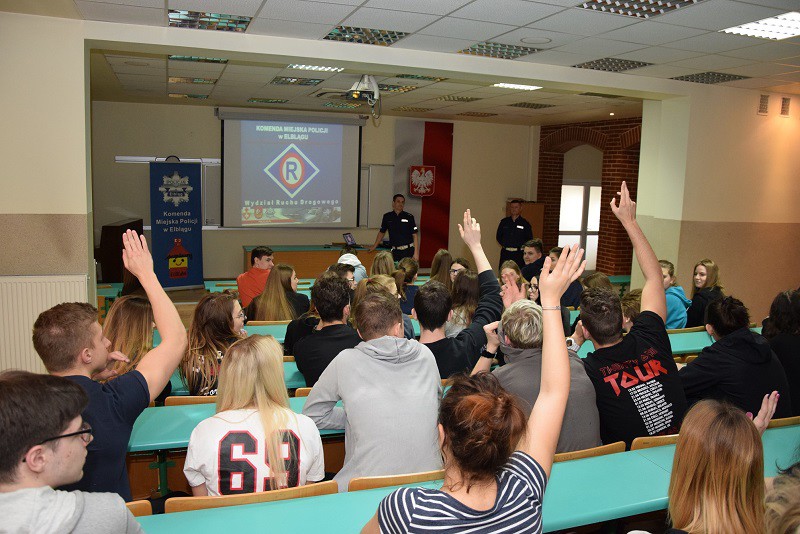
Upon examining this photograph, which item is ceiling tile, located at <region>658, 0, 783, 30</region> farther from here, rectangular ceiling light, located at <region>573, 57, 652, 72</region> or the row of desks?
the row of desks

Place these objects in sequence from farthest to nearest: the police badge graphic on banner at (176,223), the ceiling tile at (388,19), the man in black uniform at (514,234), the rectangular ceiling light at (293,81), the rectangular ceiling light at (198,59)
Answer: the man in black uniform at (514,234) < the police badge graphic on banner at (176,223) < the rectangular ceiling light at (293,81) < the rectangular ceiling light at (198,59) < the ceiling tile at (388,19)

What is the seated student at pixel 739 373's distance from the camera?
2879mm

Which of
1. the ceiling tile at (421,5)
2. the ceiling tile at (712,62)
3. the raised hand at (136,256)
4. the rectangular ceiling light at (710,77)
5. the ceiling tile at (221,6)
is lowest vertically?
the raised hand at (136,256)

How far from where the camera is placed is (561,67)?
6.28 meters

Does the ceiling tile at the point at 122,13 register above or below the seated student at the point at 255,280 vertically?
above

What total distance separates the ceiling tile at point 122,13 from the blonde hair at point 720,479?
14.8ft

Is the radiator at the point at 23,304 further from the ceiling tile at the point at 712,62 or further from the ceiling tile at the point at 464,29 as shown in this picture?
the ceiling tile at the point at 712,62

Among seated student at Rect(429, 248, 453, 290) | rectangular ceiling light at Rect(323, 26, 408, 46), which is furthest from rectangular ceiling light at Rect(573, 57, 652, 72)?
seated student at Rect(429, 248, 453, 290)

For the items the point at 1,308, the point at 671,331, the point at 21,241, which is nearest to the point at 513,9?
the point at 671,331

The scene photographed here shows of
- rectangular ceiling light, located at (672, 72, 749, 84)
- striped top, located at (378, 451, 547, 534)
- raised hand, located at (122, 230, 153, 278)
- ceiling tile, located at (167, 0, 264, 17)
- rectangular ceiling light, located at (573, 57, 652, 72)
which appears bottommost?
striped top, located at (378, 451, 547, 534)

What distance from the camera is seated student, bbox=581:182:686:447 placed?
8.61 ft

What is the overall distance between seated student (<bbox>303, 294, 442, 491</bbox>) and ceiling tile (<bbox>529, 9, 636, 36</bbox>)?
3.07 metres

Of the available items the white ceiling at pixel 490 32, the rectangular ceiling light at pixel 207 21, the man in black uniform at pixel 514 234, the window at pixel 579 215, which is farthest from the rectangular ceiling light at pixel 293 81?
the window at pixel 579 215

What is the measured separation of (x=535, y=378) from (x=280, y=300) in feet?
9.45
